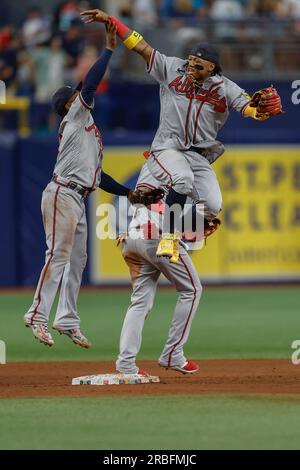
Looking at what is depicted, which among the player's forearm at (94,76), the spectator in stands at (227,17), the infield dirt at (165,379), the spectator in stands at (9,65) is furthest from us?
the spectator in stands at (227,17)

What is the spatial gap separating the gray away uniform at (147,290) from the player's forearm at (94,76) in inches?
46.3

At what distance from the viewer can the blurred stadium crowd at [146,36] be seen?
700 inches

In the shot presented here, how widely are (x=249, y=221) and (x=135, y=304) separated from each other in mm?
8859

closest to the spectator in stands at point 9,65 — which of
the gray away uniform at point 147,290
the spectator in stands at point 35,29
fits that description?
the spectator in stands at point 35,29

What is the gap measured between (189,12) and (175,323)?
12566mm

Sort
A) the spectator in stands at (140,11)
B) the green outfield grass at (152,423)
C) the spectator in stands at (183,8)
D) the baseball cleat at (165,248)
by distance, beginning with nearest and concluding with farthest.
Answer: the green outfield grass at (152,423)
the baseball cleat at (165,248)
the spectator in stands at (140,11)
the spectator in stands at (183,8)

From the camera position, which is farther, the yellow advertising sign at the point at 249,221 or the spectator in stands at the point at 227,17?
the spectator in stands at the point at 227,17

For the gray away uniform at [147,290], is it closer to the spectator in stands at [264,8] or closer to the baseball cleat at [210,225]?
the baseball cleat at [210,225]

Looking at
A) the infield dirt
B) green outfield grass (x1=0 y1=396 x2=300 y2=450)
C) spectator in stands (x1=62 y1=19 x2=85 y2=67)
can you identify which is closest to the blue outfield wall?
spectator in stands (x1=62 y1=19 x2=85 y2=67)

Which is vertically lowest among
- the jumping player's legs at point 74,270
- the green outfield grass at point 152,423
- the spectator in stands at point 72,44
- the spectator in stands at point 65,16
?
the green outfield grass at point 152,423

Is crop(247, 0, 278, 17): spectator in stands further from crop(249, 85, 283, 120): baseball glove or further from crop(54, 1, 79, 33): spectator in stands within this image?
crop(249, 85, 283, 120): baseball glove

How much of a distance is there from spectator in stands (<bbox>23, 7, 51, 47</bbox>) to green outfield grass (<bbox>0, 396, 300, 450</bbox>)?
38.8ft

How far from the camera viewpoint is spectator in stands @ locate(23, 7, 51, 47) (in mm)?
18281
